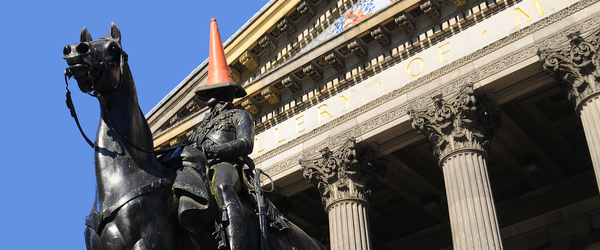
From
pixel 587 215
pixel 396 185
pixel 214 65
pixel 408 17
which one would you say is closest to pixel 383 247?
pixel 396 185

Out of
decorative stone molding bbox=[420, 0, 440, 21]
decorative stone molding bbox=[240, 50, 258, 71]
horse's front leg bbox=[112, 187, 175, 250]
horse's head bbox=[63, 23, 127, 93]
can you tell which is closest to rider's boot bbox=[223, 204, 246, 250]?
horse's front leg bbox=[112, 187, 175, 250]

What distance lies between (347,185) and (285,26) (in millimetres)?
6623

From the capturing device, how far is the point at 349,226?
1789 centimetres

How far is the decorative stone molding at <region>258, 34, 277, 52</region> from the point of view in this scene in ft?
76.6

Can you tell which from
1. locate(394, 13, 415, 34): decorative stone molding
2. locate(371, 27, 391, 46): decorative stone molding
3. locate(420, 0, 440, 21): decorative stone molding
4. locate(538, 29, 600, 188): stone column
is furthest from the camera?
locate(371, 27, 391, 46): decorative stone molding

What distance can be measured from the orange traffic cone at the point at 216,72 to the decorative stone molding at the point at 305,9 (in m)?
12.4

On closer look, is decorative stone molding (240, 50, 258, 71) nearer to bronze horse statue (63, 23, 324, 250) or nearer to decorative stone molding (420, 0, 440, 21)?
decorative stone molding (420, 0, 440, 21)

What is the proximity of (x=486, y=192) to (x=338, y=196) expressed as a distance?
3.87 meters

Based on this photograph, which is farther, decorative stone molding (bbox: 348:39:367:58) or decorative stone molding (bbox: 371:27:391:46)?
decorative stone molding (bbox: 348:39:367:58)

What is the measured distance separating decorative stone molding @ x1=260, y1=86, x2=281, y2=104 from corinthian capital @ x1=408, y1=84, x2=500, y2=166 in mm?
5226

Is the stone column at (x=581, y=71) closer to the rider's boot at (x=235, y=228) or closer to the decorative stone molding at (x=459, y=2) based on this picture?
the decorative stone molding at (x=459, y=2)

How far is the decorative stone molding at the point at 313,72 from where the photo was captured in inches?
827

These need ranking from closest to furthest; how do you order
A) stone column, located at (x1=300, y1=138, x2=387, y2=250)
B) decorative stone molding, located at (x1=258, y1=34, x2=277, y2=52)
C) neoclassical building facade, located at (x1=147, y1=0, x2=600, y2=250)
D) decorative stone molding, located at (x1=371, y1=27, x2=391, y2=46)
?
neoclassical building facade, located at (x1=147, y1=0, x2=600, y2=250)
stone column, located at (x1=300, y1=138, x2=387, y2=250)
decorative stone molding, located at (x1=371, y1=27, x2=391, y2=46)
decorative stone molding, located at (x1=258, y1=34, x2=277, y2=52)

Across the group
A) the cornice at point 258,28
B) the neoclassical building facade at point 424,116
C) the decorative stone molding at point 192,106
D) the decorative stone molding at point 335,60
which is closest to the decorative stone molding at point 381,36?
the neoclassical building facade at point 424,116
